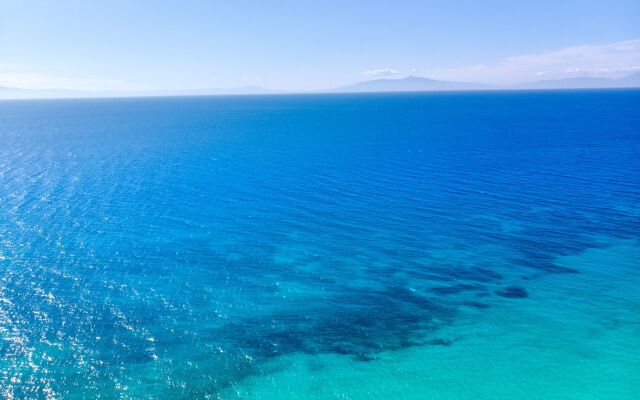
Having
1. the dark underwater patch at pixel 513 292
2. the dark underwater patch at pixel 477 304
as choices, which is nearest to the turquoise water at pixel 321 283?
the dark underwater patch at pixel 477 304

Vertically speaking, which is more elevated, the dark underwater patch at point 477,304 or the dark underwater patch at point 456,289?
the dark underwater patch at point 456,289

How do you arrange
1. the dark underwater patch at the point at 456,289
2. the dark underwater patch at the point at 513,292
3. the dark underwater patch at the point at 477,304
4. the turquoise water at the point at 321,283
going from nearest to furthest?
the turquoise water at the point at 321,283, the dark underwater patch at the point at 477,304, the dark underwater patch at the point at 513,292, the dark underwater patch at the point at 456,289

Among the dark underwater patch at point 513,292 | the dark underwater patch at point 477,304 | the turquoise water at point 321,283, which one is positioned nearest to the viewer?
the turquoise water at point 321,283

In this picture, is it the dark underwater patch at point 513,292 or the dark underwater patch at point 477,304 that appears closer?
the dark underwater patch at point 477,304

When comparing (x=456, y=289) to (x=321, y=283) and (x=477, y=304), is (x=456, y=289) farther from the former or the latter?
(x=321, y=283)

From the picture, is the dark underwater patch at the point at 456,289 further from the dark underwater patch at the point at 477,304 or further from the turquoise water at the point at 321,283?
the dark underwater patch at the point at 477,304

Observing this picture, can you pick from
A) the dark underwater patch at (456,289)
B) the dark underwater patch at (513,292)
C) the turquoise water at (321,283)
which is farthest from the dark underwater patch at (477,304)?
the dark underwater patch at (513,292)

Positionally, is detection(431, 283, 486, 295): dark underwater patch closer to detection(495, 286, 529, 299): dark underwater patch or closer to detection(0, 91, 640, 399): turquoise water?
detection(0, 91, 640, 399): turquoise water
